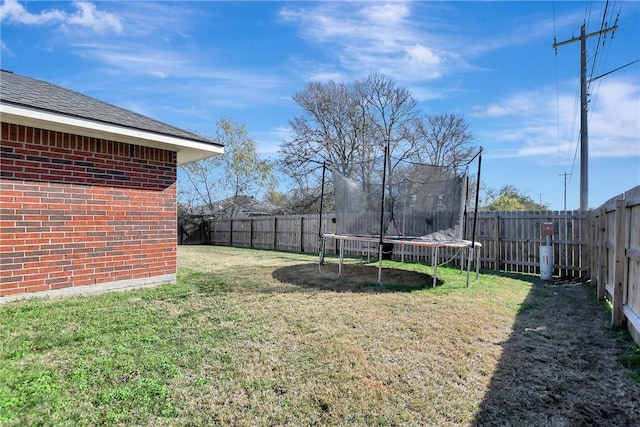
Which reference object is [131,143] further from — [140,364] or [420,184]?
[420,184]

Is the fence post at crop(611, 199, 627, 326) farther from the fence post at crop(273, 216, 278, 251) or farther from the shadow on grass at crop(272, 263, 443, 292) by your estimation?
the fence post at crop(273, 216, 278, 251)

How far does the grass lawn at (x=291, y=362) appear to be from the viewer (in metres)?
1.99

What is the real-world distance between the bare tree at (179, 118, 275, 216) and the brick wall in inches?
656

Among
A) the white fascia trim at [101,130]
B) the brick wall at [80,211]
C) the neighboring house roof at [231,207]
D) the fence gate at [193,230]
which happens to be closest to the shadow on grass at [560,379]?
the brick wall at [80,211]

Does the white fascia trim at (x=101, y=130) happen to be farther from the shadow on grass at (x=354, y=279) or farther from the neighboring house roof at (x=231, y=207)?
the neighboring house roof at (x=231, y=207)

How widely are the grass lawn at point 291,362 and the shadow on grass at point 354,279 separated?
30.3 inches

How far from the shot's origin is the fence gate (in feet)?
62.3

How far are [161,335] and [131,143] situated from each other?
3271 millimetres

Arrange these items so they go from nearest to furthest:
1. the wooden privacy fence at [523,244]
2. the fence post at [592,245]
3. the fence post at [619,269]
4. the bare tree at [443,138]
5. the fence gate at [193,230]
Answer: the fence post at [619,269] < the fence post at [592,245] < the wooden privacy fence at [523,244] < the fence gate at [193,230] < the bare tree at [443,138]

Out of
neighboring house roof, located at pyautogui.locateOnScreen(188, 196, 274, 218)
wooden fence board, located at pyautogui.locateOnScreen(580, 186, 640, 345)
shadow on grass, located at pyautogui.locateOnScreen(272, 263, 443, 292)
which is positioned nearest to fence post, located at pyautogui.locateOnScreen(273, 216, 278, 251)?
shadow on grass, located at pyautogui.locateOnScreen(272, 263, 443, 292)

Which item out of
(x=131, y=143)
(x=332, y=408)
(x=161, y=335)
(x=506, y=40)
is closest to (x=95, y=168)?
(x=131, y=143)

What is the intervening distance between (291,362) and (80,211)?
3.83 metres

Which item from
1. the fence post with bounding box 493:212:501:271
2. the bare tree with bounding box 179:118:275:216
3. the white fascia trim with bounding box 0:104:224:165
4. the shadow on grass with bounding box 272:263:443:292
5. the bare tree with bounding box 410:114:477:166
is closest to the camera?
the white fascia trim with bounding box 0:104:224:165

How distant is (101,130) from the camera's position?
452 centimetres
